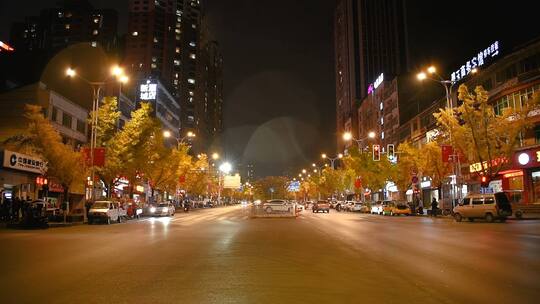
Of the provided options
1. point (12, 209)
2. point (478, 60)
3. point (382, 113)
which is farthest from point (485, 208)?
point (382, 113)

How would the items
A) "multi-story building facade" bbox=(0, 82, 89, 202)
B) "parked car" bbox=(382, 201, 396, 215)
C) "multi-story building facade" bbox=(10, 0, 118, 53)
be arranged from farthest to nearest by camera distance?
1. "multi-story building facade" bbox=(10, 0, 118, 53)
2. "parked car" bbox=(382, 201, 396, 215)
3. "multi-story building facade" bbox=(0, 82, 89, 202)

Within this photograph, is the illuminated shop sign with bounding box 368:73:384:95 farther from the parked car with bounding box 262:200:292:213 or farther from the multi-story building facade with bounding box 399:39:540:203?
the parked car with bounding box 262:200:292:213

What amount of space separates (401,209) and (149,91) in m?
64.8

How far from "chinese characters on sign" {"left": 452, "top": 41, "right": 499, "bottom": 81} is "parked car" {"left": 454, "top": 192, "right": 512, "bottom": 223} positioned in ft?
77.9

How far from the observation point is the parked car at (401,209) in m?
51.6

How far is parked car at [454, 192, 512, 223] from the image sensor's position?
32.4 m

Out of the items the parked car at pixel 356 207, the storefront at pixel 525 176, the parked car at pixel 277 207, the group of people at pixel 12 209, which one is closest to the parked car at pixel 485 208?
the storefront at pixel 525 176

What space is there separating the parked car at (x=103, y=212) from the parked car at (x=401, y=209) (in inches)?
1203

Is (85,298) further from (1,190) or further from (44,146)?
(1,190)

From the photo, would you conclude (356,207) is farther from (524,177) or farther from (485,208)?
(485,208)

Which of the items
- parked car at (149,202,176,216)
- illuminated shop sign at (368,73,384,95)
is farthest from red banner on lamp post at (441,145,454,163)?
illuminated shop sign at (368,73,384,95)

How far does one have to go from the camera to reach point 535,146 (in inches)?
1660

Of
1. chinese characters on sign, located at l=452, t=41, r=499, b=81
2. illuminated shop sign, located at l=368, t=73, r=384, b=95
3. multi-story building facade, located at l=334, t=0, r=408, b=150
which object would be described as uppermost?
multi-story building facade, located at l=334, t=0, r=408, b=150

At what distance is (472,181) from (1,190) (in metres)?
49.2
